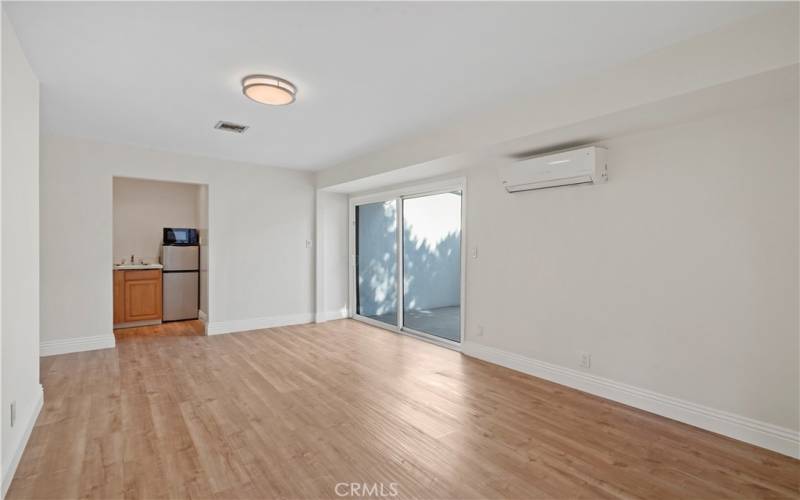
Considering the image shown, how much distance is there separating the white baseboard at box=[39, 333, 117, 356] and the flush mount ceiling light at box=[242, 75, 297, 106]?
371 centimetres

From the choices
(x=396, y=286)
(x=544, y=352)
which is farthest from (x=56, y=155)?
(x=544, y=352)

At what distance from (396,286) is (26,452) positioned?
4123 millimetres

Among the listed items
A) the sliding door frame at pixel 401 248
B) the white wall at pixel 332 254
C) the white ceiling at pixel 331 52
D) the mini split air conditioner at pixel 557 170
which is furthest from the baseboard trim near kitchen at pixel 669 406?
the white wall at pixel 332 254

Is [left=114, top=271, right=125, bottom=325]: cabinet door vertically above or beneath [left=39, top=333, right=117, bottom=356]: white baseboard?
above

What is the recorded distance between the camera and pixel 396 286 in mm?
5801

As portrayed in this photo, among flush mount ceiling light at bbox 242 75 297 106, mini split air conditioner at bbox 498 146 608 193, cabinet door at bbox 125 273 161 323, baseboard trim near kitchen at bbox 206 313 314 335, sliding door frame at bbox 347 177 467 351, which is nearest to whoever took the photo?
flush mount ceiling light at bbox 242 75 297 106

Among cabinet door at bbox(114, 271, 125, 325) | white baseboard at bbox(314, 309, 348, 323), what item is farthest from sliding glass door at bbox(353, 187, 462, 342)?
cabinet door at bbox(114, 271, 125, 325)

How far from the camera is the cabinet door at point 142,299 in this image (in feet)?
19.4

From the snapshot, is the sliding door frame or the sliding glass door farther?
the sliding glass door

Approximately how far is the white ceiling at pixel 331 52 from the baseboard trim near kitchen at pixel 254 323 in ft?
9.53

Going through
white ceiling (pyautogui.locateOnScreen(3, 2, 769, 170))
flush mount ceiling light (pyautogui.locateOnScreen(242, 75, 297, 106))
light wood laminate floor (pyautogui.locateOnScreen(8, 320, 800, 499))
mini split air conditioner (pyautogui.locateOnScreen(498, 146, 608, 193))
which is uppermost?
white ceiling (pyautogui.locateOnScreen(3, 2, 769, 170))

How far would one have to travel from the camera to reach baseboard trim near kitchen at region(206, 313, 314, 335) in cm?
553

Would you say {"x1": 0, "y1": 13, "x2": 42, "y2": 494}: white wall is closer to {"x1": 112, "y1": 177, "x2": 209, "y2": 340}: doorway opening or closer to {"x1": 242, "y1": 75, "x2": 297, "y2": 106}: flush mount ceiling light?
{"x1": 242, "y1": 75, "x2": 297, "y2": 106}: flush mount ceiling light

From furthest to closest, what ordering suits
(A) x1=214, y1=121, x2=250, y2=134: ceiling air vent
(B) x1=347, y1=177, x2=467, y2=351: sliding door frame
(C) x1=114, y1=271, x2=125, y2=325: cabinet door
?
1. (C) x1=114, y1=271, x2=125, y2=325: cabinet door
2. (B) x1=347, y1=177, x2=467, y2=351: sliding door frame
3. (A) x1=214, y1=121, x2=250, y2=134: ceiling air vent
